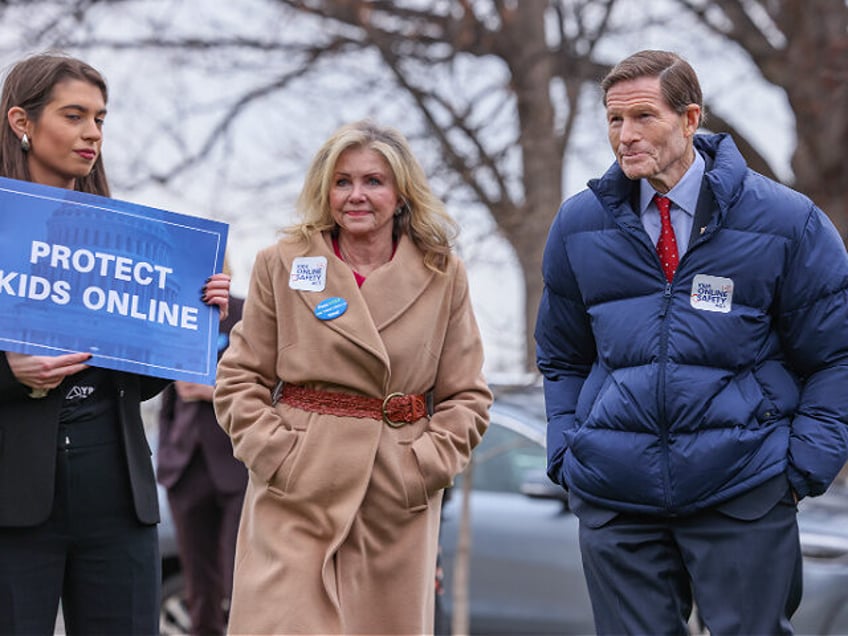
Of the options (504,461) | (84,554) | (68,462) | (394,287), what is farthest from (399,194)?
(504,461)

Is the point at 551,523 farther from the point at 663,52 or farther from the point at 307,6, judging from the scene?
the point at 307,6

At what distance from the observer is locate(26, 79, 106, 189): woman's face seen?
4660 millimetres

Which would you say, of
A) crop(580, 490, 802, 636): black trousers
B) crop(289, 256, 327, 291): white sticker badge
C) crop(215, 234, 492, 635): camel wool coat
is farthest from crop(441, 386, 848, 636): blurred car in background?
crop(580, 490, 802, 636): black trousers

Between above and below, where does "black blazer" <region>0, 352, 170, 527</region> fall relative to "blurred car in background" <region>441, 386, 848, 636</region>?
→ above

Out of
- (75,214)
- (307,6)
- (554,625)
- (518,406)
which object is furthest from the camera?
(307,6)

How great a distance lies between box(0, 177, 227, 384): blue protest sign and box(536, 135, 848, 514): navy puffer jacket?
1.29 m

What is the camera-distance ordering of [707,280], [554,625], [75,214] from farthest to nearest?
1. [554,625]
2. [75,214]
3. [707,280]

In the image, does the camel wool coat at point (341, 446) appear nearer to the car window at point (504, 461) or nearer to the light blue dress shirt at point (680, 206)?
the light blue dress shirt at point (680, 206)

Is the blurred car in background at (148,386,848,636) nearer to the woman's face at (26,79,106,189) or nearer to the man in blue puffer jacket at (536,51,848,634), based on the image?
the man in blue puffer jacket at (536,51,848,634)

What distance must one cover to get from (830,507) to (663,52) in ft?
14.9

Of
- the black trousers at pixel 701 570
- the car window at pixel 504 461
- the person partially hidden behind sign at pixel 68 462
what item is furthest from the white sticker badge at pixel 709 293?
the car window at pixel 504 461

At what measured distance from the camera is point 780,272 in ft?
14.7

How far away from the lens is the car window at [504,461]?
28.6ft

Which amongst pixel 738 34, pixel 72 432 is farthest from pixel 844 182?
pixel 72 432
